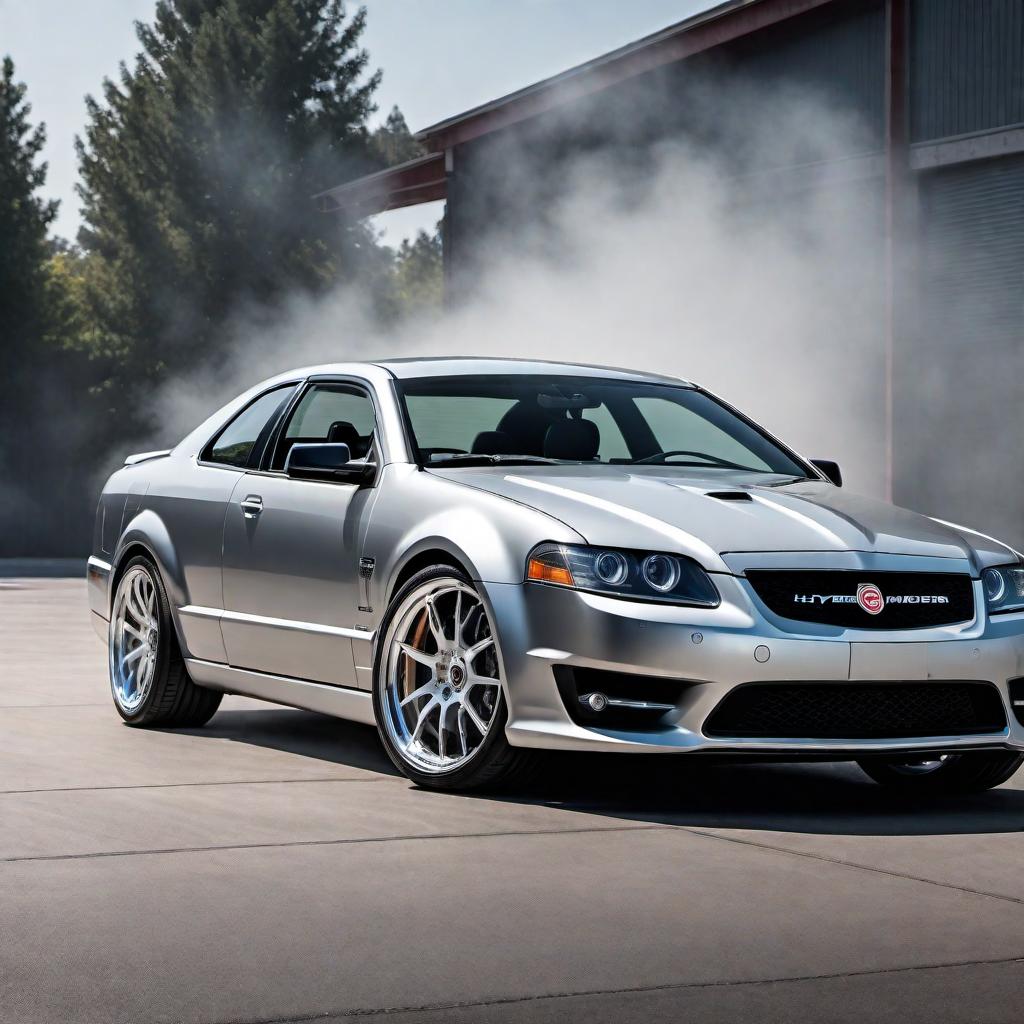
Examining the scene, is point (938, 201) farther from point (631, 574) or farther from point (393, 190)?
point (631, 574)

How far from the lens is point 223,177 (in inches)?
1630

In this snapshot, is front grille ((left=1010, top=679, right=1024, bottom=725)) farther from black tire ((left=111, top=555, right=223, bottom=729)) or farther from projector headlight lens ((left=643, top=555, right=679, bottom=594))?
black tire ((left=111, top=555, right=223, bottom=729))

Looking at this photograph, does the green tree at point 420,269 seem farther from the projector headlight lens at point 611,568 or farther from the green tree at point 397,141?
the projector headlight lens at point 611,568

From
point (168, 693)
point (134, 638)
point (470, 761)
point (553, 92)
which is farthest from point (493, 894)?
point (553, 92)

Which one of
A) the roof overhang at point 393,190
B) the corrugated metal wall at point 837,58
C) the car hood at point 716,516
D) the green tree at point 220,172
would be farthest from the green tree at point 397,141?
the car hood at point 716,516

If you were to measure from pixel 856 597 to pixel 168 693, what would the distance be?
126 inches

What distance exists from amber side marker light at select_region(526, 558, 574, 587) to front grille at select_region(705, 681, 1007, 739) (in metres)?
0.58

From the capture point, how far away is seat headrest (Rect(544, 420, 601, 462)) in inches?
277

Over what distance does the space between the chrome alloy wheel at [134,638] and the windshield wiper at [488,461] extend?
5.83 feet

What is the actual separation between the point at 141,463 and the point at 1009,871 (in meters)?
4.78

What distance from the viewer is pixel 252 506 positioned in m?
7.38

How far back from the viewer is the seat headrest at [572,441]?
7.05 meters

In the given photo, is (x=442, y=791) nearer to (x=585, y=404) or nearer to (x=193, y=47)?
(x=585, y=404)

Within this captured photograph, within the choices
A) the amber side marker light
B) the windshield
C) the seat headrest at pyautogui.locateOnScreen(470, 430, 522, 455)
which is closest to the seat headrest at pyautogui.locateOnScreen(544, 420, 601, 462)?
the windshield
